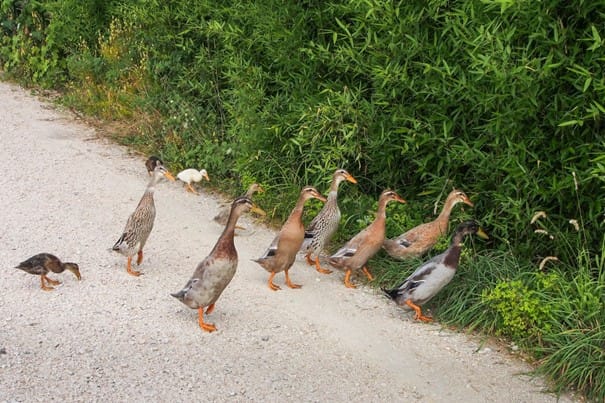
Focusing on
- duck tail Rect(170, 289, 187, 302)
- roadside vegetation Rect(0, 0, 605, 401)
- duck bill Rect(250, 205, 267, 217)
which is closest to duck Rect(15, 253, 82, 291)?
duck tail Rect(170, 289, 187, 302)

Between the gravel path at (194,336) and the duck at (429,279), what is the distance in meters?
0.20

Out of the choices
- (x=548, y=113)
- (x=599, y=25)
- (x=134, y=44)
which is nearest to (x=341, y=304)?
(x=548, y=113)

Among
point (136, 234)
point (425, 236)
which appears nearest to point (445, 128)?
point (425, 236)

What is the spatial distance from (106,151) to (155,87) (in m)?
1.13

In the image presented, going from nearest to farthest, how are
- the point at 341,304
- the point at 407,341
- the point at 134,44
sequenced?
the point at 407,341
the point at 341,304
the point at 134,44

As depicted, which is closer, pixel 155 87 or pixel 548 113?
pixel 548 113

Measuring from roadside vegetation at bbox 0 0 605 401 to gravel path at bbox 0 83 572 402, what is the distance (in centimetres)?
51

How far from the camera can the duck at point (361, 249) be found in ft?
26.1

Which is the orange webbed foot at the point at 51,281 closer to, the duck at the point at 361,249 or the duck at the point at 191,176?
the duck at the point at 361,249

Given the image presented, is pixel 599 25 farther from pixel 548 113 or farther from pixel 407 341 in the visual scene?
pixel 407 341

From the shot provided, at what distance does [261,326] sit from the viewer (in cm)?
715

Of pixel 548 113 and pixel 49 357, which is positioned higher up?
pixel 548 113

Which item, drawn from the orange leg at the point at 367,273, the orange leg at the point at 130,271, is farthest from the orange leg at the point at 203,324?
the orange leg at the point at 367,273

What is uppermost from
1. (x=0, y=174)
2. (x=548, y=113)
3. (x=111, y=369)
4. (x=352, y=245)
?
(x=548, y=113)
